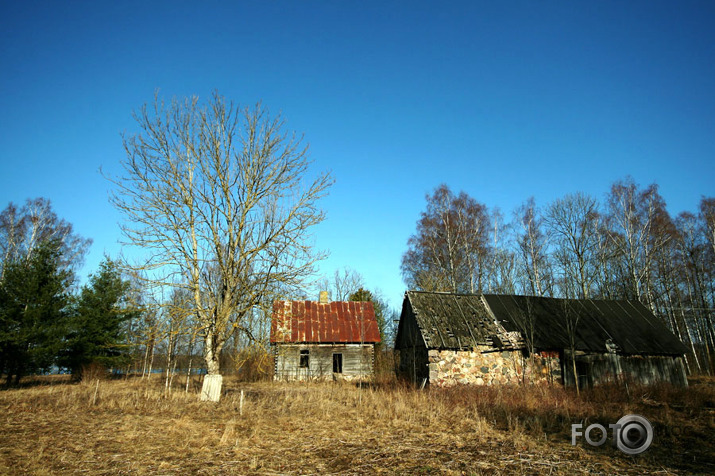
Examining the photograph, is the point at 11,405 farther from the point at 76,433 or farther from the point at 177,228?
the point at 177,228

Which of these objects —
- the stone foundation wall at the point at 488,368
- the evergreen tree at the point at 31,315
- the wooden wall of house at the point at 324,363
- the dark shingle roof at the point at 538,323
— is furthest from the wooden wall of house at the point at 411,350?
the evergreen tree at the point at 31,315

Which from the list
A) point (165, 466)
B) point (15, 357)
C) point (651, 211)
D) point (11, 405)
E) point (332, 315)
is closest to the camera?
point (165, 466)

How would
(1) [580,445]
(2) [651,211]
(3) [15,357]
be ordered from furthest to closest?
(2) [651,211], (3) [15,357], (1) [580,445]

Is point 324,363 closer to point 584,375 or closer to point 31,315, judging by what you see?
point 584,375

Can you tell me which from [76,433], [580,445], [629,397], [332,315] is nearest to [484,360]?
[629,397]

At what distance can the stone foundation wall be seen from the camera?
15070mm

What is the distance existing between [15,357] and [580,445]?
2230 cm

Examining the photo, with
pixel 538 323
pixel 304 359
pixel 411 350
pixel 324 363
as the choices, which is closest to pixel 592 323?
pixel 538 323

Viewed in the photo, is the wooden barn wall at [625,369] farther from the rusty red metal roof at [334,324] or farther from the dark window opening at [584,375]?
the rusty red metal roof at [334,324]

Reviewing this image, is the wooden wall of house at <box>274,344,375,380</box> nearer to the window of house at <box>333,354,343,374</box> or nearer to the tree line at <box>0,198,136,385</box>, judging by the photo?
the window of house at <box>333,354,343,374</box>

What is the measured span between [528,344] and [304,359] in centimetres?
1358

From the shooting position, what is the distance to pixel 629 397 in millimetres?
12914

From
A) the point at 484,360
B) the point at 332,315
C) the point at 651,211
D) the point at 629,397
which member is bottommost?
the point at 629,397

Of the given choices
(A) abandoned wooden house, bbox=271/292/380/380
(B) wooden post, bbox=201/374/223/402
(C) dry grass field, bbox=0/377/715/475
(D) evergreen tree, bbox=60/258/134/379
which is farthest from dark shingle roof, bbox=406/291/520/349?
(D) evergreen tree, bbox=60/258/134/379
